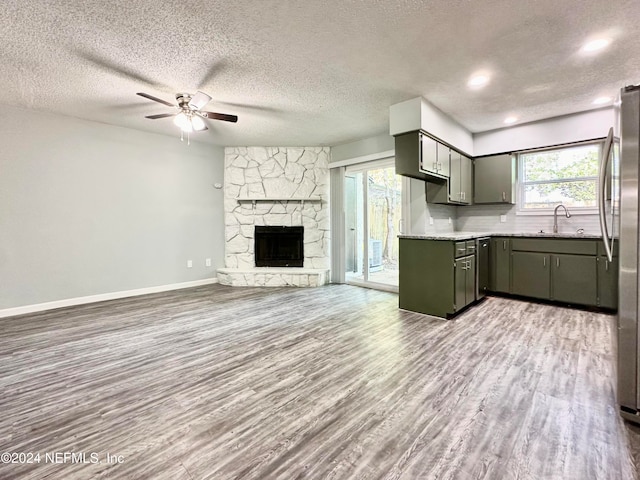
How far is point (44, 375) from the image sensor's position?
2.29 metres

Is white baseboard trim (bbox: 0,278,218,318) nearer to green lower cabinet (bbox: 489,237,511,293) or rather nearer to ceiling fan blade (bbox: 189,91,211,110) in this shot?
ceiling fan blade (bbox: 189,91,211,110)

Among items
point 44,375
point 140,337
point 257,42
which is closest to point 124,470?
point 44,375

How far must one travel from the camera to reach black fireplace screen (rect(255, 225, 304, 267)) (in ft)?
19.4

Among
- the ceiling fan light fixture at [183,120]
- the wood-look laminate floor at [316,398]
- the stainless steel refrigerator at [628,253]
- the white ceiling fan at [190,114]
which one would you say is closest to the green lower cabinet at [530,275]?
the wood-look laminate floor at [316,398]

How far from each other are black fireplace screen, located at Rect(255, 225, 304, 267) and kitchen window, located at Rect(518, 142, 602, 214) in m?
3.84

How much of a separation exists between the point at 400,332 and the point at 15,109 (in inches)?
216

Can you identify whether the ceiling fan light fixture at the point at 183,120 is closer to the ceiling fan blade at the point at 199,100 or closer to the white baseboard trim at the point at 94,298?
the ceiling fan blade at the point at 199,100

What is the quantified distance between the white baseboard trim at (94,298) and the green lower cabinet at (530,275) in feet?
16.9

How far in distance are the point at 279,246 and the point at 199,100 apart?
322 cm

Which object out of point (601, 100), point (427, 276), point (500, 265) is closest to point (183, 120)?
point (427, 276)

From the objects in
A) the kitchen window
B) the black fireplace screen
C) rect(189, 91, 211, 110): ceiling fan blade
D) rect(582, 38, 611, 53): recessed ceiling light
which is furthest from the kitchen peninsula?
rect(189, 91, 211, 110): ceiling fan blade

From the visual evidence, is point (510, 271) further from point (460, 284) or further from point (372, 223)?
point (372, 223)

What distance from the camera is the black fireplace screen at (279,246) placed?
233 inches

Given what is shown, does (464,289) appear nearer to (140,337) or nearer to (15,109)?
(140,337)
